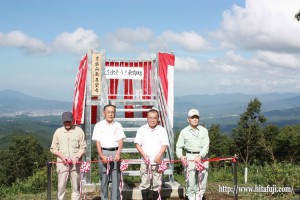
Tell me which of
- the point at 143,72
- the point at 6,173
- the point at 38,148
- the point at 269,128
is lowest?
the point at 6,173

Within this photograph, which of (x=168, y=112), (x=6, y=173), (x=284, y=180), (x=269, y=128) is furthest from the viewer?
(x=6, y=173)

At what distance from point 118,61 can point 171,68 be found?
1.49 metres

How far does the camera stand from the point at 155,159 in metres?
7.16

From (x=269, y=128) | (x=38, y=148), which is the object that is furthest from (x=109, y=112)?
(x=38, y=148)

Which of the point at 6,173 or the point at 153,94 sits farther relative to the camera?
the point at 6,173

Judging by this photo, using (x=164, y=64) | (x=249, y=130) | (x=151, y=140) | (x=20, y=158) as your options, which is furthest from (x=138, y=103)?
(x=20, y=158)

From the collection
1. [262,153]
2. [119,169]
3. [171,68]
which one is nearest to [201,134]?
[119,169]

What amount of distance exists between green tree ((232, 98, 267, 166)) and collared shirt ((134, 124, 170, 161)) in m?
45.4

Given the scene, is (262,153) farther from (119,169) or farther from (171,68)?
(119,169)

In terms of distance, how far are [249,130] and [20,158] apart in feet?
121

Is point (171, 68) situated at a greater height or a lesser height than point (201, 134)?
greater

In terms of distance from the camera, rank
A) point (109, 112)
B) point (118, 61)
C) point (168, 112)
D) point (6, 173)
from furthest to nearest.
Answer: point (6, 173) < point (118, 61) < point (168, 112) < point (109, 112)

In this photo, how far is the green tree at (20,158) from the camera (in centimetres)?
6381

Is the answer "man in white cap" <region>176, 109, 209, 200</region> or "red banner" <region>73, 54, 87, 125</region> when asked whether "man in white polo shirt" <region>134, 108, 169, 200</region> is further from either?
"red banner" <region>73, 54, 87, 125</region>
